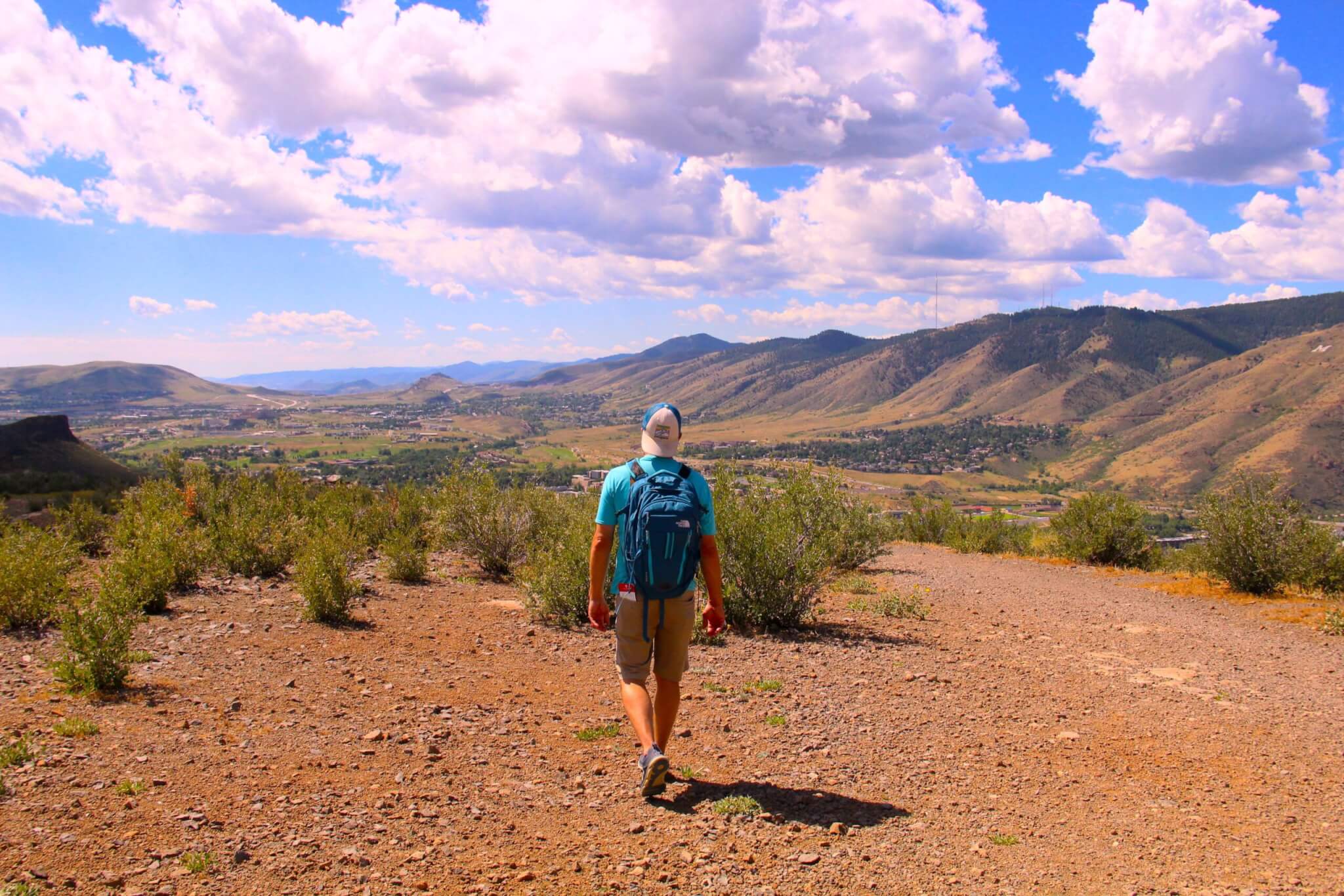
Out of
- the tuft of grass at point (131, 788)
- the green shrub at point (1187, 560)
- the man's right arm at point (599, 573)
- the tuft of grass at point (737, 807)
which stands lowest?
the green shrub at point (1187, 560)

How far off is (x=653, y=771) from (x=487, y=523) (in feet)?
29.6

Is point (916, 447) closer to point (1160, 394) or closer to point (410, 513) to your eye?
point (1160, 394)

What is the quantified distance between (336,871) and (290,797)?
906mm

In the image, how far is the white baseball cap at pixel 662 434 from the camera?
16.4ft

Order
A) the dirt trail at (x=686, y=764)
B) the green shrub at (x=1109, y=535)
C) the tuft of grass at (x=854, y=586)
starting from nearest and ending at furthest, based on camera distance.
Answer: the dirt trail at (x=686, y=764), the tuft of grass at (x=854, y=586), the green shrub at (x=1109, y=535)

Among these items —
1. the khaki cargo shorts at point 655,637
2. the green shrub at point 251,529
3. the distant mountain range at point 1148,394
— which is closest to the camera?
the khaki cargo shorts at point 655,637

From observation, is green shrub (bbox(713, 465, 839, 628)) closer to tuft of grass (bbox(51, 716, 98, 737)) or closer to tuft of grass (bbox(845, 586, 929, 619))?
tuft of grass (bbox(845, 586, 929, 619))

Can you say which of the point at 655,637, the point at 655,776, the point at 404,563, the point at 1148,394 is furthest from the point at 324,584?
the point at 1148,394

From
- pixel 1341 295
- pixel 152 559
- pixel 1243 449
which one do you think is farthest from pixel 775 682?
pixel 1341 295

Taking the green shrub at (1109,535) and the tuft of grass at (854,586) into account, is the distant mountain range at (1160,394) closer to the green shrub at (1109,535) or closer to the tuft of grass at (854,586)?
the green shrub at (1109,535)

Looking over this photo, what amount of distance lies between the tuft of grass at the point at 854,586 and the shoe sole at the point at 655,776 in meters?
7.61

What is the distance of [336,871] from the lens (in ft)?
12.1

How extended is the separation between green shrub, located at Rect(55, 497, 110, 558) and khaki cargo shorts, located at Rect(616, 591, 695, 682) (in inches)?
466

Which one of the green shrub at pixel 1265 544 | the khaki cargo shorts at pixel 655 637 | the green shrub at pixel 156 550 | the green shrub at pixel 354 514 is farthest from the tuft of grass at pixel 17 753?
the green shrub at pixel 1265 544
